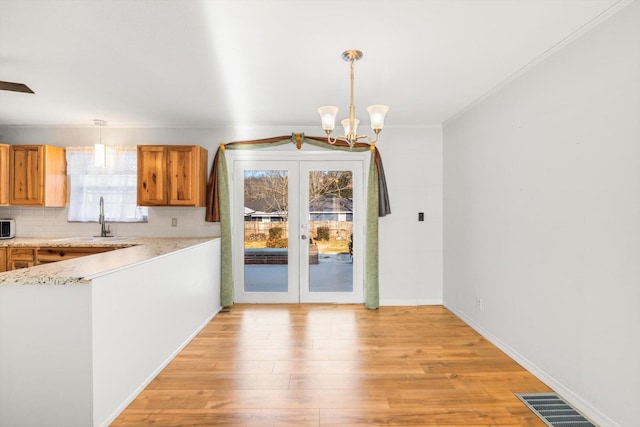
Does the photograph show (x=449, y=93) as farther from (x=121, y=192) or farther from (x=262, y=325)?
(x=121, y=192)

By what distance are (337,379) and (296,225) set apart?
7.81 ft

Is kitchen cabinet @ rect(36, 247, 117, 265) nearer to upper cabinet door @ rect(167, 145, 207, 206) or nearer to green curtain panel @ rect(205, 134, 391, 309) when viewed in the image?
upper cabinet door @ rect(167, 145, 207, 206)

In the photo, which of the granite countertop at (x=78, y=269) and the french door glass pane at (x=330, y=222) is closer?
the granite countertop at (x=78, y=269)

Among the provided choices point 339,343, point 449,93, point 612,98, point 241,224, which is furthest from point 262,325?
point 612,98

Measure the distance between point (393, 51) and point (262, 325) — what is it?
3.03 m

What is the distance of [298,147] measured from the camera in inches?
176

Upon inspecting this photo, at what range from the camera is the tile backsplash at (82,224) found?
4453 mm

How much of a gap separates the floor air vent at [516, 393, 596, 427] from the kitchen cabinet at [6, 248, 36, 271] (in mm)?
4869

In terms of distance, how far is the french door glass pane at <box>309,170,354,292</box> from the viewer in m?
4.63

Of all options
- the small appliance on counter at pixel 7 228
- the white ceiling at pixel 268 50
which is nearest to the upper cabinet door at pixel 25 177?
the small appliance on counter at pixel 7 228

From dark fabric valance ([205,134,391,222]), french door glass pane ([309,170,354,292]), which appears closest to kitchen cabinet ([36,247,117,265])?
Answer: dark fabric valance ([205,134,391,222])

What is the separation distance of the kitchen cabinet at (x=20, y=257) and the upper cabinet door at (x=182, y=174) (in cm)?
153

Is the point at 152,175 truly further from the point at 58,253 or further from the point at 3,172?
the point at 3,172

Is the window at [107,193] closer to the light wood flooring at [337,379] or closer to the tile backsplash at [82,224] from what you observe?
the tile backsplash at [82,224]
